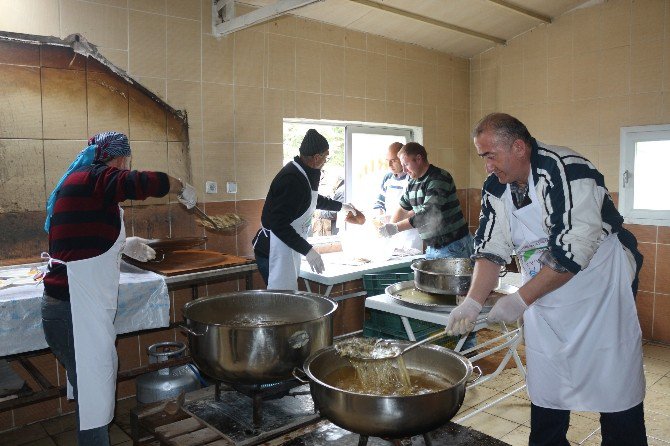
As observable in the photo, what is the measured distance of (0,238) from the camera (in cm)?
334

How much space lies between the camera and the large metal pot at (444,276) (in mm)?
2715

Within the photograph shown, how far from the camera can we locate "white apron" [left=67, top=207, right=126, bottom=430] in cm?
248

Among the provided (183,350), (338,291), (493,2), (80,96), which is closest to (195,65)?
(80,96)

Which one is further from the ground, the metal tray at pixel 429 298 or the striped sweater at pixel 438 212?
the striped sweater at pixel 438 212

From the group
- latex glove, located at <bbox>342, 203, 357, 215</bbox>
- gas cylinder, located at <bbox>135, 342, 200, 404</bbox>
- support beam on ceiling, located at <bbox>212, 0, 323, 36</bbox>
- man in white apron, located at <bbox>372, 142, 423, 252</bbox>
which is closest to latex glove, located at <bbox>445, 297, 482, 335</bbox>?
→ gas cylinder, located at <bbox>135, 342, 200, 404</bbox>

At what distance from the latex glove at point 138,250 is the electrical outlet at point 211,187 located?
3.39 feet

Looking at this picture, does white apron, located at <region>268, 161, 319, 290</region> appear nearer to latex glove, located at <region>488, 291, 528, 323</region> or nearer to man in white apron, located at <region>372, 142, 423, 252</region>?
man in white apron, located at <region>372, 142, 423, 252</region>

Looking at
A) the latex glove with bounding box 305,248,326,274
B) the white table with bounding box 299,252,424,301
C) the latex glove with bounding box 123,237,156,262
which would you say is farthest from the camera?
the white table with bounding box 299,252,424,301

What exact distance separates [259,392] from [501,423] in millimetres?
2294

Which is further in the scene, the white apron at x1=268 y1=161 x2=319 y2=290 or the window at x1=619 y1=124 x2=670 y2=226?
the window at x1=619 y1=124 x2=670 y2=226

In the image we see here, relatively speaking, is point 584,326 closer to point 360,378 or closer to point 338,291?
point 360,378

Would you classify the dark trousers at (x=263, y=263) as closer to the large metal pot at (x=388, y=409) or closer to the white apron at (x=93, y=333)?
the white apron at (x=93, y=333)

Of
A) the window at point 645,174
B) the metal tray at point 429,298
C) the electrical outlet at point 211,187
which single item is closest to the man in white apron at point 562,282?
the metal tray at point 429,298

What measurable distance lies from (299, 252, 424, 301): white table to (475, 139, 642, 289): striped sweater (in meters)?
2.21
